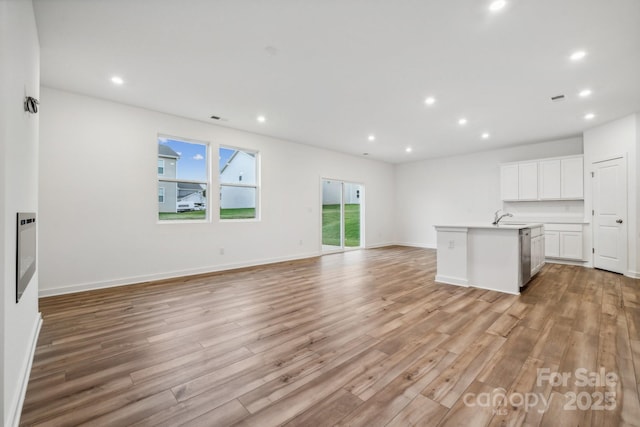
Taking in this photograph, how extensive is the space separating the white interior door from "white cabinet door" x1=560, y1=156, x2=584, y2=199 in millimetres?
336

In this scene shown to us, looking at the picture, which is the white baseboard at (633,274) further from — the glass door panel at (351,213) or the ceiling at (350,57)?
the glass door panel at (351,213)

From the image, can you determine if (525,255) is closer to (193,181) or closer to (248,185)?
(248,185)

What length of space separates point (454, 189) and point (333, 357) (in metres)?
7.26

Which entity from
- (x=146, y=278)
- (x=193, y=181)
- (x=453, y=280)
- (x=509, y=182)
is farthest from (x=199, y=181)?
(x=509, y=182)

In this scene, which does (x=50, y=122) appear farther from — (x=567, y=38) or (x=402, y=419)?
(x=567, y=38)

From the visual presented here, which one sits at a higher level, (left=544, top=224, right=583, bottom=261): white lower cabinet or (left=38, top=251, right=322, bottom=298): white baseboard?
(left=544, top=224, right=583, bottom=261): white lower cabinet

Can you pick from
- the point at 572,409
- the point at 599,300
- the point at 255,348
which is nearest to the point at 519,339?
the point at 572,409

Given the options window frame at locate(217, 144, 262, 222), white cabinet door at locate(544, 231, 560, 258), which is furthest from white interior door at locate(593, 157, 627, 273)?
window frame at locate(217, 144, 262, 222)

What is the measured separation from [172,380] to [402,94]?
4.16 m

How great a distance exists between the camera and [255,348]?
2199mm

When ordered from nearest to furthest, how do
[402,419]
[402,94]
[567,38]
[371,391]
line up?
[402,419] < [371,391] < [567,38] < [402,94]

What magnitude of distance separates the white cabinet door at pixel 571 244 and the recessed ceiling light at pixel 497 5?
558 centimetres

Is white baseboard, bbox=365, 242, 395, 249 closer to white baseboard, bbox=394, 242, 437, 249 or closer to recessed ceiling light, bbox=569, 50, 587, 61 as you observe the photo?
white baseboard, bbox=394, 242, 437, 249

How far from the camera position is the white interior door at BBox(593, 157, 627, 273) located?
4703 millimetres
